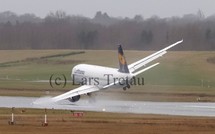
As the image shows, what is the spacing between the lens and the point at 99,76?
224 feet

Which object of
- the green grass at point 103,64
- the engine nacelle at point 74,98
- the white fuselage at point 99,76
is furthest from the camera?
the green grass at point 103,64

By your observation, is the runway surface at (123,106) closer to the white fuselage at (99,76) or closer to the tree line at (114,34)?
the white fuselage at (99,76)

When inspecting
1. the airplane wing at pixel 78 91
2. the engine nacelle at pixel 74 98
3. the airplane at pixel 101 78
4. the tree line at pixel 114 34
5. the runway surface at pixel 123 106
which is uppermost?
the tree line at pixel 114 34

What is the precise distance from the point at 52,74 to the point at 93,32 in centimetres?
2073

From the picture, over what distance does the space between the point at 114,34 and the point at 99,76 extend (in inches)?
2143

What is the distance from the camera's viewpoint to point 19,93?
70.3 metres

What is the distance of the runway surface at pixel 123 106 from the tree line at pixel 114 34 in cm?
5225

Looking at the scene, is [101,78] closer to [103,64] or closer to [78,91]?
[78,91]

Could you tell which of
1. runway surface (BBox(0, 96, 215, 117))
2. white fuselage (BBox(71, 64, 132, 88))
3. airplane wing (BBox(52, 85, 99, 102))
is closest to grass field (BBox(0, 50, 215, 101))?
white fuselage (BBox(71, 64, 132, 88))

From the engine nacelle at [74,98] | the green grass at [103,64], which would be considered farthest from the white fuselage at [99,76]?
the green grass at [103,64]

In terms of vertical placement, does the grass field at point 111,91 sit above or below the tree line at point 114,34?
below

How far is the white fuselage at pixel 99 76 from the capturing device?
64625 millimetres

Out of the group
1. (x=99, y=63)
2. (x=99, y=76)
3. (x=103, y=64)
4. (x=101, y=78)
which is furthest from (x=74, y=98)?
(x=99, y=63)

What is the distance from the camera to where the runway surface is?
5053cm
